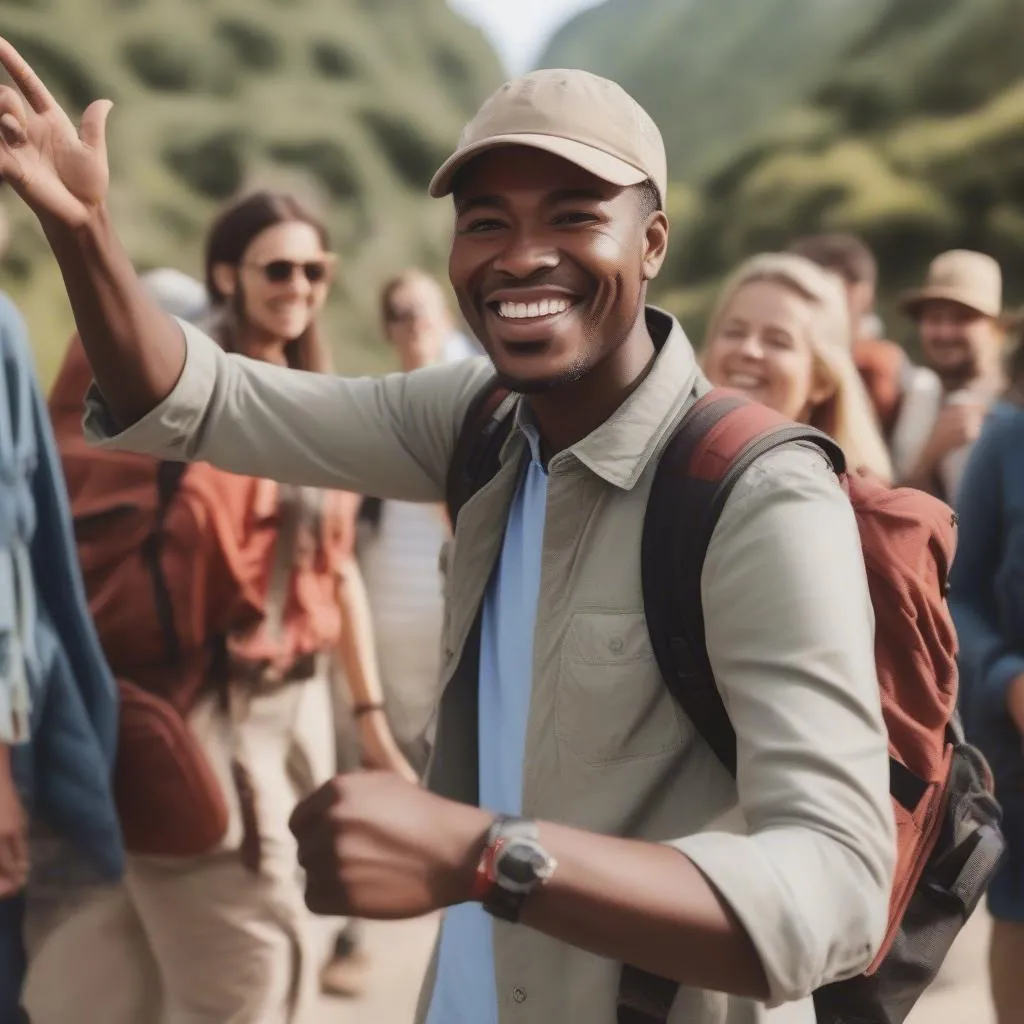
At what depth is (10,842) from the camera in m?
2.81

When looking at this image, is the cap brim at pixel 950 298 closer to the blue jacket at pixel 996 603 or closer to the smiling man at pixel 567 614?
the blue jacket at pixel 996 603

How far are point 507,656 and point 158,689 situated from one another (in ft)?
5.63


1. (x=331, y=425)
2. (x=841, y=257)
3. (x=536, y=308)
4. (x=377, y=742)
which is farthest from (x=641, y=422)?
(x=841, y=257)

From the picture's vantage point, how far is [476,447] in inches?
77.7

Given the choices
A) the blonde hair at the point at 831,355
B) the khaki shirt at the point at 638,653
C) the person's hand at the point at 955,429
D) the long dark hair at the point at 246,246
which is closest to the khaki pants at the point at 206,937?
the long dark hair at the point at 246,246

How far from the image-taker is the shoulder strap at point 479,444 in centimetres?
196

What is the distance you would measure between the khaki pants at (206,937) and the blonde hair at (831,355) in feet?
4.38

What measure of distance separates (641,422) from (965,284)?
12.8 ft

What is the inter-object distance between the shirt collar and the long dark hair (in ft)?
6.69

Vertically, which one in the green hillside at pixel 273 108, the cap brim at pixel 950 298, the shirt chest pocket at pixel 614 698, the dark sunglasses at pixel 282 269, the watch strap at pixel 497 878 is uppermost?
the green hillside at pixel 273 108

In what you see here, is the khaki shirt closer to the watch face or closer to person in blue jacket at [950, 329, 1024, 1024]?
the watch face

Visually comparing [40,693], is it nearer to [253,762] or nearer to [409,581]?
[253,762]

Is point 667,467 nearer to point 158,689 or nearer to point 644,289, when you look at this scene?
point 644,289

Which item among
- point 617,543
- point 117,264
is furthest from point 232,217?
point 617,543
